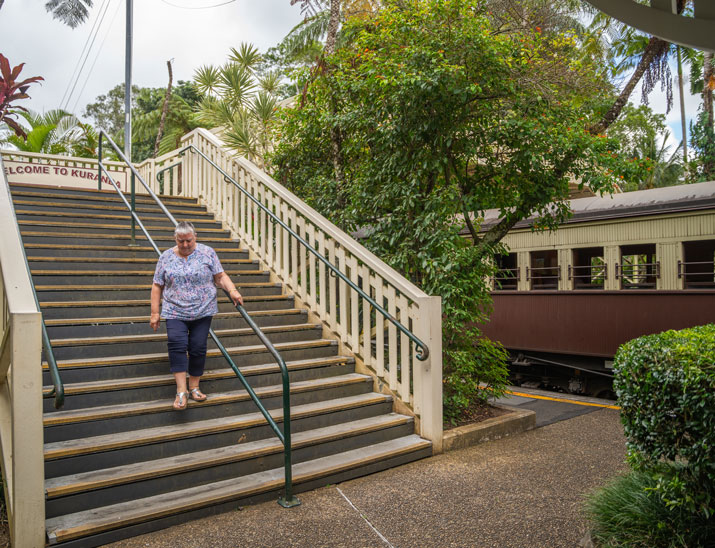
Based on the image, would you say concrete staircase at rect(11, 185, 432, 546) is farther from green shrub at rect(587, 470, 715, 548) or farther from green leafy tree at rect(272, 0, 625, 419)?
green shrub at rect(587, 470, 715, 548)

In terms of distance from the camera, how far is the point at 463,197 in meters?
6.23

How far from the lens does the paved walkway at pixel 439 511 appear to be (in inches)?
131

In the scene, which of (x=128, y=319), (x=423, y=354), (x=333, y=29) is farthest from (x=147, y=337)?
(x=333, y=29)

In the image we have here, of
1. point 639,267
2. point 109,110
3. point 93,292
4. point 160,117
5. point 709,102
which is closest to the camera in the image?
point 93,292

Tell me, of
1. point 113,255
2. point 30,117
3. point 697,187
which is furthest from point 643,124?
point 113,255

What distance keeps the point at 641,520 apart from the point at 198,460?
2838 mm

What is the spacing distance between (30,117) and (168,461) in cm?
1555

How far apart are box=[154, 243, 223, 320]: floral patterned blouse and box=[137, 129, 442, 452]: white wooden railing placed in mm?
1640

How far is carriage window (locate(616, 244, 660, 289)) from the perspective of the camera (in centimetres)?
879

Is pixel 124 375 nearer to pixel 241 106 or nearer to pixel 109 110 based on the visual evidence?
pixel 241 106

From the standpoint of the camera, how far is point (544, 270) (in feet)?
33.9

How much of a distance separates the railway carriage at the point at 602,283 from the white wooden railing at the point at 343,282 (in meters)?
2.46

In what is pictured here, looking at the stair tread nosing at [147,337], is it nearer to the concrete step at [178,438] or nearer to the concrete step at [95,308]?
the concrete step at [95,308]

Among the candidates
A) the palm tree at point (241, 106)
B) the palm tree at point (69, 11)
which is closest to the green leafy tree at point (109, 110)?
the palm tree at point (69, 11)
